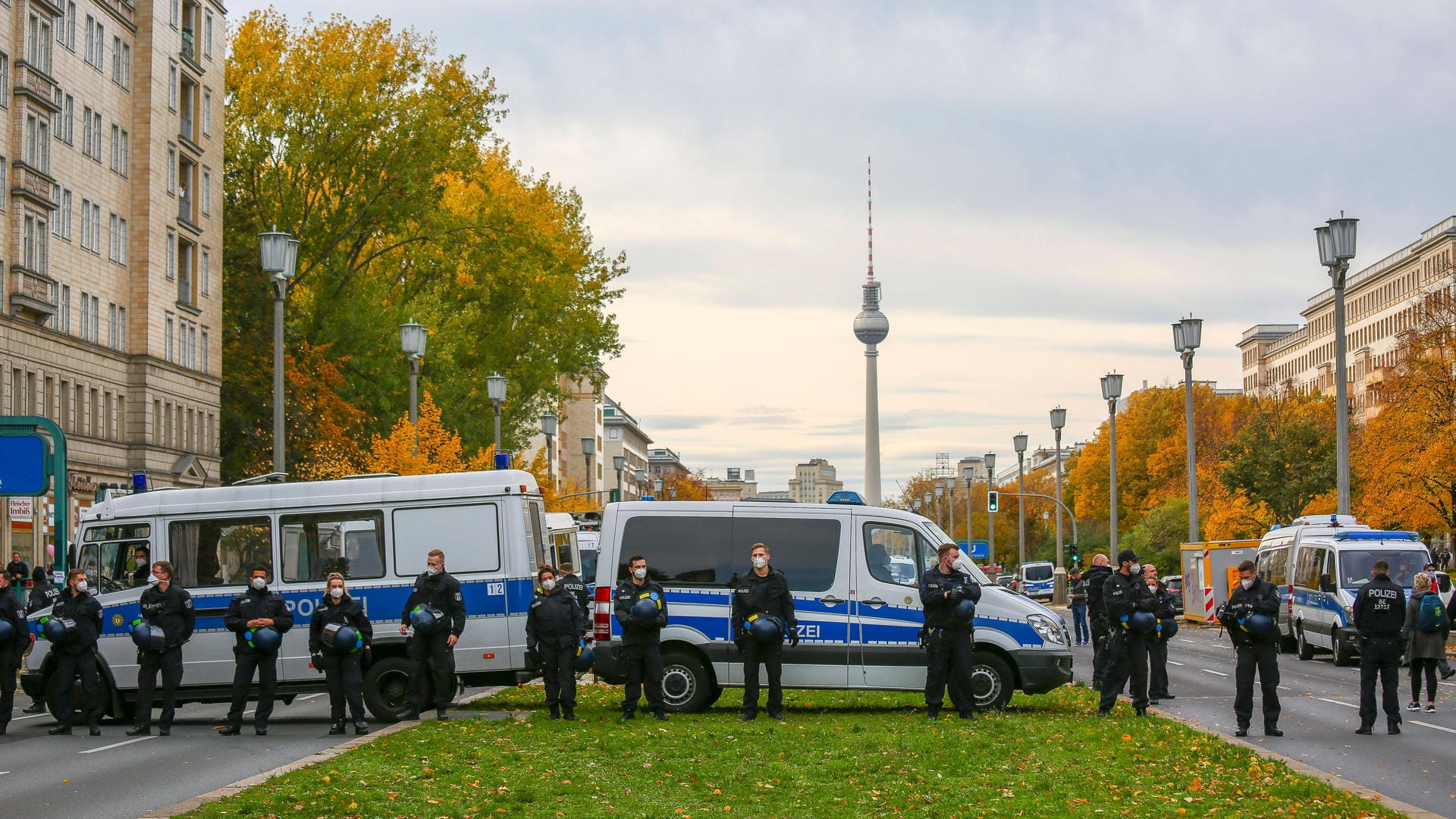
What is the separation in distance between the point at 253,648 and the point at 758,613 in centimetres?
512

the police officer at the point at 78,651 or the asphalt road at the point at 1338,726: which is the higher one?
the police officer at the point at 78,651

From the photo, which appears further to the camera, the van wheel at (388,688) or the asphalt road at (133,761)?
the van wheel at (388,688)

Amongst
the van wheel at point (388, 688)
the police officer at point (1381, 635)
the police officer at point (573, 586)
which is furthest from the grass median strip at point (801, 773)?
the police officer at point (1381, 635)

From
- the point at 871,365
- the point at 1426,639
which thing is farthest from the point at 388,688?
the point at 871,365

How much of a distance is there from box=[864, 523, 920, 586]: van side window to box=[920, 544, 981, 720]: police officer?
145 cm

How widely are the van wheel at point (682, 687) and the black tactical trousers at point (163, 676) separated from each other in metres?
5.11

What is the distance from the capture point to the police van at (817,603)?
62.7ft

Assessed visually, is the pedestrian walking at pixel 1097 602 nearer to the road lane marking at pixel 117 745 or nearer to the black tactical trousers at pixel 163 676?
the black tactical trousers at pixel 163 676

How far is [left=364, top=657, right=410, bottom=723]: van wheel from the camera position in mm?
19359

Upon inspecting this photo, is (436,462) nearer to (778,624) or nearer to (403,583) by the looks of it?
(403,583)

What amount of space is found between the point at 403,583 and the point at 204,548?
2.44m

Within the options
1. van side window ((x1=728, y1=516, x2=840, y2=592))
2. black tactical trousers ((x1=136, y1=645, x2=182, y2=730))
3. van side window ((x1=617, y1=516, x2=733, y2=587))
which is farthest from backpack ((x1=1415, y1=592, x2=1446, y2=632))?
black tactical trousers ((x1=136, y1=645, x2=182, y2=730))

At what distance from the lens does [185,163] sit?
196ft

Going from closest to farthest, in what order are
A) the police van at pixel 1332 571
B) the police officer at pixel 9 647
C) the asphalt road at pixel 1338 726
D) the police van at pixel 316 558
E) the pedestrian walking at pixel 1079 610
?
the asphalt road at pixel 1338 726 < the police officer at pixel 9 647 < the police van at pixel 316 558 < the police van at pixel 1332 571 < the pedestrian walking at pixel 1079 610
